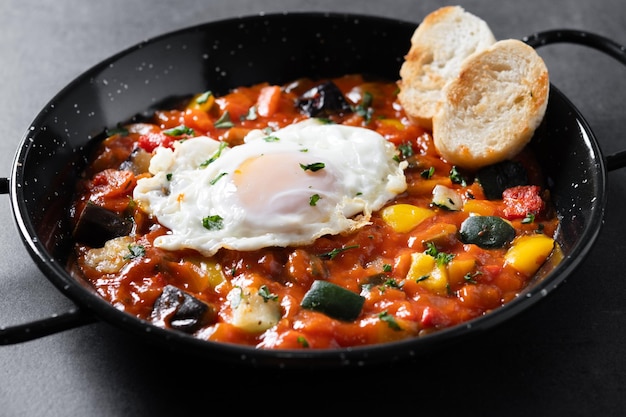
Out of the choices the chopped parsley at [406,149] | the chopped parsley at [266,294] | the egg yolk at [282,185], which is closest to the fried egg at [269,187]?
the egg yolk at [282,185]

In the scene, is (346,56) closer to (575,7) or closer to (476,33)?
(476,33)

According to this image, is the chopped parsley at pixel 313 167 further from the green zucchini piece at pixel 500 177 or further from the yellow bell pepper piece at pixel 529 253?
the yellow bell pepper piece at pixel 529 253

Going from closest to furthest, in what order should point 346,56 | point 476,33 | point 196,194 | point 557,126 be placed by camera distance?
point 196,194 → point 557,126 → point 476,33 → point 346,56

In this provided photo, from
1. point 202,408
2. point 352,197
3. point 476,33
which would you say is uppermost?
point 476,33

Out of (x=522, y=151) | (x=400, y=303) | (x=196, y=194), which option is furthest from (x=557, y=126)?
(x=196, y=194)

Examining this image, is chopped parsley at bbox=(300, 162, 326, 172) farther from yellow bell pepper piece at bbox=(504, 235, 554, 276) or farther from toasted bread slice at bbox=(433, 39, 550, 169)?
yellow bell pepper piece at bbox=(504, 235, 554, 276)

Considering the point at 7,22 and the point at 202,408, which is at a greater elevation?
the point at 7,22

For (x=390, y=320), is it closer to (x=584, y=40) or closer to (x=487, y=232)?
(x=487, y=232)
